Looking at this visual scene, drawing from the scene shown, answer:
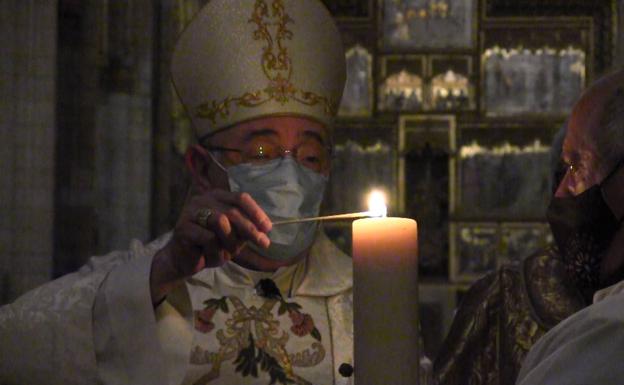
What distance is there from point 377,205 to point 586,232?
86cm

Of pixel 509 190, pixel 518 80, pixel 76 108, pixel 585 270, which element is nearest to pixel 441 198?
pixel 509 190

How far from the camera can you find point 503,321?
2986 mm

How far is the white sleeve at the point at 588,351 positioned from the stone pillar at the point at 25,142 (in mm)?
4504

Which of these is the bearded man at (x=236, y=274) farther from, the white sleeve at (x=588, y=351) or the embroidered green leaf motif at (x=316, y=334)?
the white sleeve at (x=588, y=351)

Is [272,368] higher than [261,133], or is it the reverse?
[261,133]

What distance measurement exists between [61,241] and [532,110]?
4.38 m

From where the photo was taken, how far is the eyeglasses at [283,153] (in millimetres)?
2455

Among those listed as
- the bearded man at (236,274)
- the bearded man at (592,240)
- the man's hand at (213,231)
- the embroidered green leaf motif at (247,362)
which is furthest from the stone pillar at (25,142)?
the bearded man at (592,240)

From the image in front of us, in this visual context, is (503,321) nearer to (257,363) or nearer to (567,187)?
(257,363)

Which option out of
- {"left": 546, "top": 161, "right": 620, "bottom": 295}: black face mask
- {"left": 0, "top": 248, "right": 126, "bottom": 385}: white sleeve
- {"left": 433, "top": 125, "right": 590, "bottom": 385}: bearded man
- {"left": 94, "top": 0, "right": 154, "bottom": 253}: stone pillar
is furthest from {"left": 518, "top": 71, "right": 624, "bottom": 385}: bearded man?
{"left": 94, "top": 0, "right": 154, "bottom": 253}: stone pillar

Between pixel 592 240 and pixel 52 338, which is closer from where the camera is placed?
pixel 592 240

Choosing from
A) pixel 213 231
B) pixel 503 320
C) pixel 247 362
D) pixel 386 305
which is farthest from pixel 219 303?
pixel 386 305

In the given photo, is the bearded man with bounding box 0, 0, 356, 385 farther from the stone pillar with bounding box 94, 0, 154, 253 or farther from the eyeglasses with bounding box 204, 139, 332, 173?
the stone pillar with bounding box 94, 0, 154, 253

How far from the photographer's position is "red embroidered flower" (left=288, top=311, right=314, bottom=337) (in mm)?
2625
